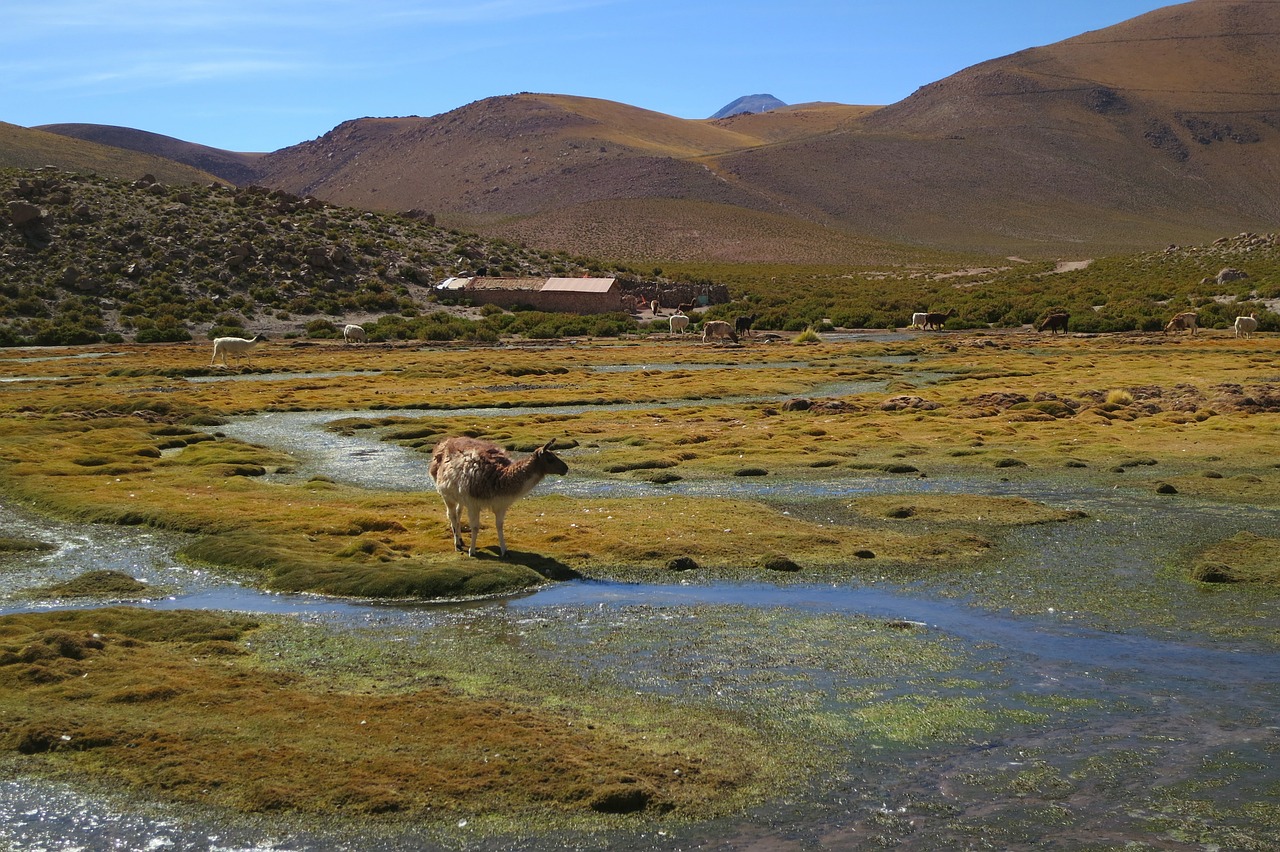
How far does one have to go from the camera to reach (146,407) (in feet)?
108

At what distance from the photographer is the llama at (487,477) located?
1529cm

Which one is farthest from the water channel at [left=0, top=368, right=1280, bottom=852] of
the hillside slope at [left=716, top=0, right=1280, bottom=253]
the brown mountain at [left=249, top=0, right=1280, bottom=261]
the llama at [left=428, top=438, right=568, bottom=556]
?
the hillside slope at [left=716, top=0, right=1280, bottom=253]

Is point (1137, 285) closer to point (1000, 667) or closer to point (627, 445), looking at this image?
point (627, 445)

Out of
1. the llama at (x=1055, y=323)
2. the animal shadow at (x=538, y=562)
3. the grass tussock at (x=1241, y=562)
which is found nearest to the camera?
the grass tussock at (x=1241, y=562)

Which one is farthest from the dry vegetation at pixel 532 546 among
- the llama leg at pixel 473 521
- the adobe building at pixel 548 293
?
the adobe building at pixel 548 293

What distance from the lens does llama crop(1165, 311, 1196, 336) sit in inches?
2181

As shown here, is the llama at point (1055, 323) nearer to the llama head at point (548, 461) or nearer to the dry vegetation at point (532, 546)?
the dry vegetation at point (532, 546)

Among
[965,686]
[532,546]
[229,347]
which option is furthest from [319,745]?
[229,347]

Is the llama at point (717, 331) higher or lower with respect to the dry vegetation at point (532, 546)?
higher

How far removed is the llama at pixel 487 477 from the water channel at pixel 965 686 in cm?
160

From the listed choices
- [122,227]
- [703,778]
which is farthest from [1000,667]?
[122,227]

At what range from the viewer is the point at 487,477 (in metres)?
15.3

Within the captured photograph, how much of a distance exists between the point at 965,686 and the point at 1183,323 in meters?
50.8

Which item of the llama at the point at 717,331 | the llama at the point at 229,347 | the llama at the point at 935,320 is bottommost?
the llama at the point at 229,347
